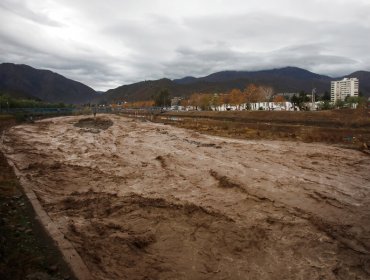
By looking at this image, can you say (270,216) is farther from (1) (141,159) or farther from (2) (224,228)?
(1) (141,159)

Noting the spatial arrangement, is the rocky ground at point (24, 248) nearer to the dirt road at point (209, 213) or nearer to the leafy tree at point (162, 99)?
the dirt road at point (209, 213)

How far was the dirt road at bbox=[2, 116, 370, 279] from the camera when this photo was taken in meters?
8.93

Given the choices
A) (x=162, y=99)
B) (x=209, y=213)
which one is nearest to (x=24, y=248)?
(x=209, y=213)

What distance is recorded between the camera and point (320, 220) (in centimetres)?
1257

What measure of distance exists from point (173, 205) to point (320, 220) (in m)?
5.79

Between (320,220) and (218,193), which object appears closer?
(320,220)

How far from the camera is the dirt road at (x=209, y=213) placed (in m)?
8.93

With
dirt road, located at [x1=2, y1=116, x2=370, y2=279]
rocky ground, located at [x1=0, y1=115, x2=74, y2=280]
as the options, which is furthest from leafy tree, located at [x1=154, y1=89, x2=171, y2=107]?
rocky ground, located at [x1=0, y1=115, x2=74, y2=280]

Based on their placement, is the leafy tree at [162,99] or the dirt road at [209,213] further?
the leafy tree at [162,99]

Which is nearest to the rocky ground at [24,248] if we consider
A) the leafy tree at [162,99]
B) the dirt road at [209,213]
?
the dirt road at [209,213]

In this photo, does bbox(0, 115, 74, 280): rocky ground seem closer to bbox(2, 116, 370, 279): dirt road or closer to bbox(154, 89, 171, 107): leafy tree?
bbox(2, 116, 370, 279): dirt road

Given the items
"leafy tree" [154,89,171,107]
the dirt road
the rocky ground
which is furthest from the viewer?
"leafy tree" [154,89,171,107]

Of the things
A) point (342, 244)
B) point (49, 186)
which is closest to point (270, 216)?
point (342, 244)

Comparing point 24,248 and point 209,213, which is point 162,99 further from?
point 24,248
